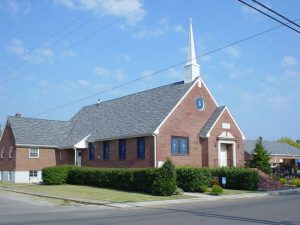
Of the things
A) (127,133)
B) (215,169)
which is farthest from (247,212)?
(127,133)

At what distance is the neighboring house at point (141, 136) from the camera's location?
3431 cm

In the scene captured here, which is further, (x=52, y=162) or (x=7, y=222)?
(x=52, y=162)

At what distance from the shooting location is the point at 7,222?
14367mm

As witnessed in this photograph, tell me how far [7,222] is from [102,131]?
82.8 ft

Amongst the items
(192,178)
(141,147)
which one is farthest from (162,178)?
(141,147)

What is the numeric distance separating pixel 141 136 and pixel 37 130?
15.9 m

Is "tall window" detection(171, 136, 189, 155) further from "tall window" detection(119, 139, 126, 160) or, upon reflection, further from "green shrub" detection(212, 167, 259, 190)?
"tall window" detection(119, 139, 126, 160)

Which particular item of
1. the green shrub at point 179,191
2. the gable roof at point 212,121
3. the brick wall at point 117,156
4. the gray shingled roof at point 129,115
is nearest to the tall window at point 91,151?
the brick wall at point 117,156

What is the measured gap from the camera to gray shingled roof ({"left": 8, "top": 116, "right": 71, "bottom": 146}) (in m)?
43.2

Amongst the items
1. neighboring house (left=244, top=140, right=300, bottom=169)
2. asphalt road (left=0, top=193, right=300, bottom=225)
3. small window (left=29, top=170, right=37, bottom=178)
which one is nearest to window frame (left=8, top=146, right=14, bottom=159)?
small window (left=29, top=170, right=37, bottom=178)

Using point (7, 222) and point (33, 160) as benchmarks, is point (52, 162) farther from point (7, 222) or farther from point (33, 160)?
point (7, 222)

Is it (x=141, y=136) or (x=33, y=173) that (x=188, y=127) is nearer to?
(x=141, y=136)

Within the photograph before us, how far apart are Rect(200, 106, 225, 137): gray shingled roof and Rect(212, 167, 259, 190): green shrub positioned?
15.1 ft

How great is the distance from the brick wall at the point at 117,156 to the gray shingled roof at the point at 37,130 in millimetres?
4948
